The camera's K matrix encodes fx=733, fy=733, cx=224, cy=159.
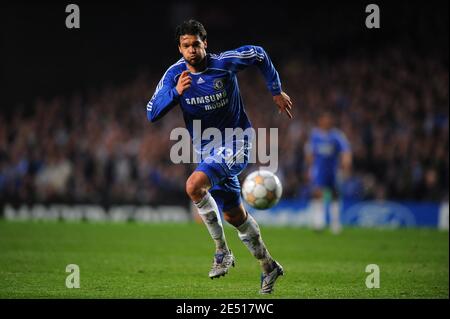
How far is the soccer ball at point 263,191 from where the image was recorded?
29.0 feet

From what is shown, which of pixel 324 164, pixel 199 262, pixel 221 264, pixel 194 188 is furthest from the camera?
pixel 324 164

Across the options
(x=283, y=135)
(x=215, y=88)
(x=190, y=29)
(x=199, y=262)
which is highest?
(x=190, y=29)

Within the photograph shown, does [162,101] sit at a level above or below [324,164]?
above

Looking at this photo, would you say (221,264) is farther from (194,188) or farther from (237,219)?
(194,188)

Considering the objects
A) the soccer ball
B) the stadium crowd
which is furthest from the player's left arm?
the stadium crowd

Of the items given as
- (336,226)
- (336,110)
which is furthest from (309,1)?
(336,226)

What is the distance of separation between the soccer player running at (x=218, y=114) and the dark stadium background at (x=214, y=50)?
10.6 metres

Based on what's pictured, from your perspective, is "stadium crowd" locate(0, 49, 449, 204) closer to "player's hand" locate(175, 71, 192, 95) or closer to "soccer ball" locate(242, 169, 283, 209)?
"soccer ball" locate(242, 169, 283, 209)

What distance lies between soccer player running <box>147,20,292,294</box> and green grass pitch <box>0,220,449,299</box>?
1.77 feet

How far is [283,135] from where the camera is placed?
2056 cm

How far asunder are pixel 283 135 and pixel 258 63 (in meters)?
13.0

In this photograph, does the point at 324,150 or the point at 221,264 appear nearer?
the point at 221,264

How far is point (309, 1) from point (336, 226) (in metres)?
13.3

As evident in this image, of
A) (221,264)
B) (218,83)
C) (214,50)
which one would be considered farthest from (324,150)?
(214,50)
